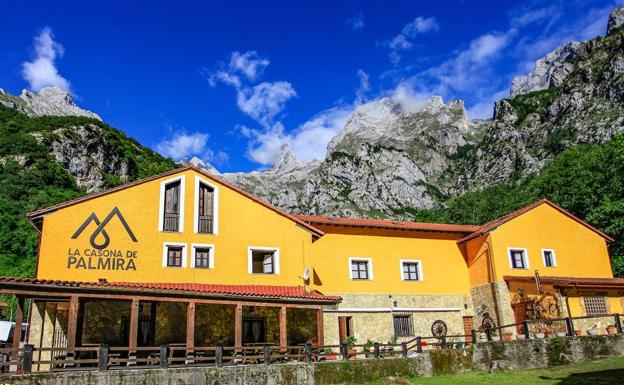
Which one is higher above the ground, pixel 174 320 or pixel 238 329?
pixel 174 320

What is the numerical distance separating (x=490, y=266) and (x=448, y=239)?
3052 millimetres

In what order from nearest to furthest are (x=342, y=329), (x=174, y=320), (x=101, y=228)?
1. (x=174, y=320)
2. (x=101, y=228)
3. (x=342, y=329)

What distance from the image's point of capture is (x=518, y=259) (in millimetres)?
27969

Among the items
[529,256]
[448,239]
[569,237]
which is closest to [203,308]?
[448,239]

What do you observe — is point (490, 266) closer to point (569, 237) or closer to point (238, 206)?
point (569, 237)

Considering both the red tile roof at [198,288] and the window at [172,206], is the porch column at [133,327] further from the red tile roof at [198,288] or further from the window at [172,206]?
the window at [172,206]

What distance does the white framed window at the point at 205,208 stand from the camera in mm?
23234

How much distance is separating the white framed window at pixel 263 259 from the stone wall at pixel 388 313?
12.2 feet

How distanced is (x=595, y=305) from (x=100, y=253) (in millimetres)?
25525

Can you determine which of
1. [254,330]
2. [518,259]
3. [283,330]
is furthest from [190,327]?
[518,259]

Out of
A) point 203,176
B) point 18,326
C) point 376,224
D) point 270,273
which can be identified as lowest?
point 18,326

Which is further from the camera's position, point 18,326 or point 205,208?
point 205,208

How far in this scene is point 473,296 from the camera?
28719 millimetres

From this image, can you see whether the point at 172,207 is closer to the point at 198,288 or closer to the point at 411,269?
the point at 198,288
